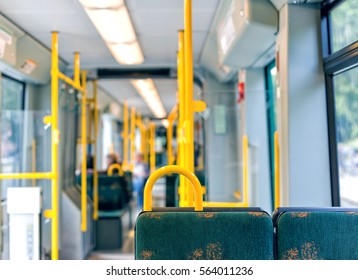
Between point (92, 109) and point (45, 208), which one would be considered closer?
point (45, 208)

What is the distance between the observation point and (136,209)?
8008mm

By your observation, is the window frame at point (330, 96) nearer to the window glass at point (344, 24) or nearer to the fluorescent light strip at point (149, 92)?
the window glass at point (344, 24)

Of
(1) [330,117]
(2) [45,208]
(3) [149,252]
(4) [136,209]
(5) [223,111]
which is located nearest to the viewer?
(3) [149,252]

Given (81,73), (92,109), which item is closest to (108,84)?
(92,109)

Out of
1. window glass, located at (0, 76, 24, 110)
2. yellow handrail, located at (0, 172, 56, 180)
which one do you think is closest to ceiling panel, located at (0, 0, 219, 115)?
window glass, located at (0, 76, 24, 110)

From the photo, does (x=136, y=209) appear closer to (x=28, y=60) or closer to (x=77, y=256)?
(x=77, y=256)

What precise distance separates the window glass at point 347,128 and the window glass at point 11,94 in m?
2.60

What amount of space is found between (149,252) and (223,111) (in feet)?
7.67

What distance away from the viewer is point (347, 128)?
2570 mm

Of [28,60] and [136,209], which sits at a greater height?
[28,60]

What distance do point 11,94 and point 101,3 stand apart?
1.44m

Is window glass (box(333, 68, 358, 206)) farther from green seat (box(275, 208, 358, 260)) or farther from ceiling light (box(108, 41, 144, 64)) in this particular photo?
ceiling light (box(108, 41, 144, 64))

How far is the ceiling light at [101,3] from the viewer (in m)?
2.47

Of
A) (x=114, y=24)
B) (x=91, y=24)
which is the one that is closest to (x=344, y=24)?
(x=114, y=24)
